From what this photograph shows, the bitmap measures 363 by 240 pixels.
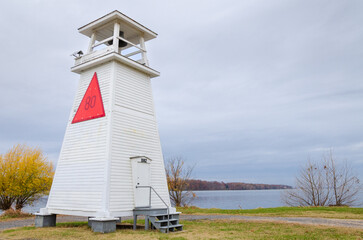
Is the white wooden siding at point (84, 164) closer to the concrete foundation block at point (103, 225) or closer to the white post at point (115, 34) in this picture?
the concrete foundation block at point (103, 225)

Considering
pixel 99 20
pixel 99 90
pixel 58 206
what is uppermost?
pixel 99 20

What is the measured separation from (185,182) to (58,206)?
17.3 m

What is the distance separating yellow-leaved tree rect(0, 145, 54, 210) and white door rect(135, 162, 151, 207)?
13.9 metres

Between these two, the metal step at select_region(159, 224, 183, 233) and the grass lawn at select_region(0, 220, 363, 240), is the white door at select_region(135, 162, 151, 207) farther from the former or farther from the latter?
the grass lawn at select_region(0, 220, 363, 240)

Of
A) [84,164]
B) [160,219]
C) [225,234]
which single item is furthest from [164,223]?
[84,164]

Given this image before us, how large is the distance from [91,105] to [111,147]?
2775 mm

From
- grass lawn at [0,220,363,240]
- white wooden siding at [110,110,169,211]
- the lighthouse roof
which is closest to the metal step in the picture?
grass lawn at [0,220,363,240]

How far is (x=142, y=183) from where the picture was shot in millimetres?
13070

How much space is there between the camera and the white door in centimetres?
1279

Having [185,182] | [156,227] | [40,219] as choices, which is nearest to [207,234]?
[156,227]

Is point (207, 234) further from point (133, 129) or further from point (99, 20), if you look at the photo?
point (99, 20)

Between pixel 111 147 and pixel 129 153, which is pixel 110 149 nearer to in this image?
pixel 111 147

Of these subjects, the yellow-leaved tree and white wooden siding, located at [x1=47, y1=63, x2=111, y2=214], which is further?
the yellow-leaved tree

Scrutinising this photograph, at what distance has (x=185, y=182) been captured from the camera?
95.7 ft
